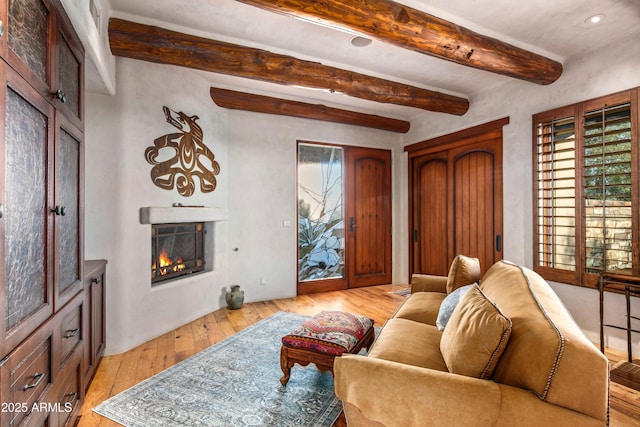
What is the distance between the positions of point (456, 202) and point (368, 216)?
54.3 inches

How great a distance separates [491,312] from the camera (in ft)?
4.47

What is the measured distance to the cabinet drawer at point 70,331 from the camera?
168cm

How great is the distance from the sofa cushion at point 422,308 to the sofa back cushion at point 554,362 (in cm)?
100

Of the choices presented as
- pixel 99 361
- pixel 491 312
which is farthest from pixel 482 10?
pixel 99 361

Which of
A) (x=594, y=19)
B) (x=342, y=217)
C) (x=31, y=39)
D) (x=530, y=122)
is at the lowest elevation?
(x=342, y=217)

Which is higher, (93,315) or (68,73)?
(68,73)

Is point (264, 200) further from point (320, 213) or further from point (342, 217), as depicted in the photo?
point (342, 217)

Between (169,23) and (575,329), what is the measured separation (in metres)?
3.30

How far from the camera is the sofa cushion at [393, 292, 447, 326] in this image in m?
2.44

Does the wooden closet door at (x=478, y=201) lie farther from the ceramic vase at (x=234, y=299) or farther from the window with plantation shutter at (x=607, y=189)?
the ceramic vase at (x=234, y=299)

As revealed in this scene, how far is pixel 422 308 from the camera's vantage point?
2.56 meters

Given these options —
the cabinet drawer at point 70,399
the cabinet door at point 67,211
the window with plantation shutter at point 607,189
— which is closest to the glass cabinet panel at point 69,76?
the cabinet door at point 67,211

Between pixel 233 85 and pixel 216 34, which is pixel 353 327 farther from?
pixel 233 85

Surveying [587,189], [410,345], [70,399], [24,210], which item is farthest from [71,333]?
[587,189]
